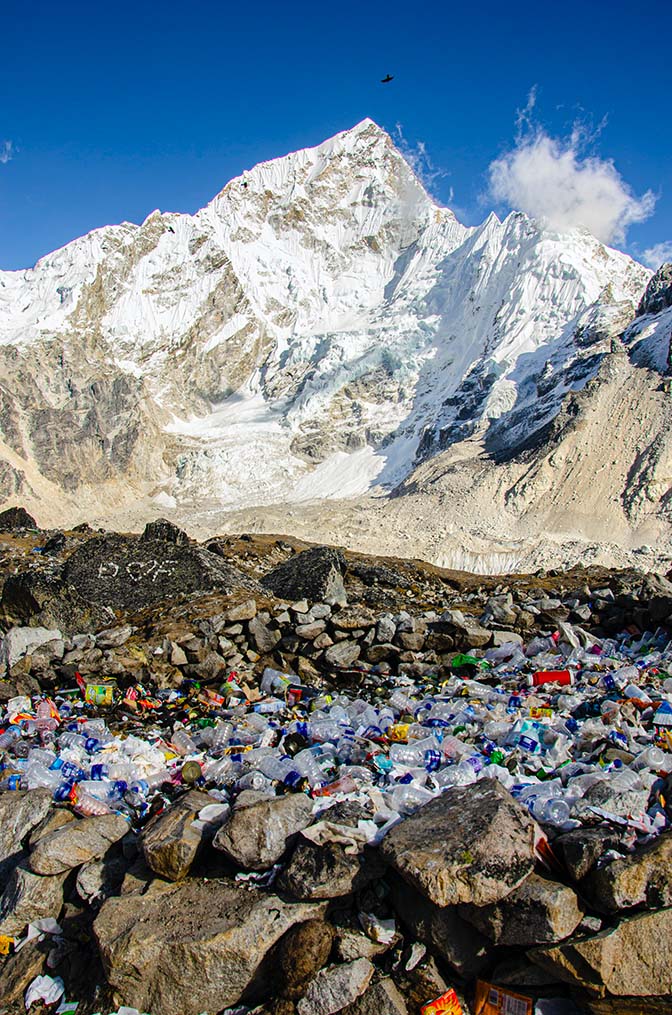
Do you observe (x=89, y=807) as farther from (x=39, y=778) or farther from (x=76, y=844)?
(x=39, y=778)

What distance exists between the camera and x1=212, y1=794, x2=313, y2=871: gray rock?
10.6 feet

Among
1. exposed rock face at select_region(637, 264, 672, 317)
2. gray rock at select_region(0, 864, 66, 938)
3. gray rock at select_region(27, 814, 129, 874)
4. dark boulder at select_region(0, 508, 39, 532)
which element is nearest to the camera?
gray rock at select_region(0, 864, 66, 938)

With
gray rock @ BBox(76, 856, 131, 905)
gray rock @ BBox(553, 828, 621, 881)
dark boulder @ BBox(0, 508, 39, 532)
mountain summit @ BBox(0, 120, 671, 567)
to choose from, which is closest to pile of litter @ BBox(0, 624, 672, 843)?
gray rock @ BBox(553, 828, 621, 881)

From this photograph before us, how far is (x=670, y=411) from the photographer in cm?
3853

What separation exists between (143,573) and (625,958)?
8408 mm

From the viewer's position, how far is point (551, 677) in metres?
6.13

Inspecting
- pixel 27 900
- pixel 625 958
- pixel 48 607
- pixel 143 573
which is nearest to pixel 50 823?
pixel 27 900

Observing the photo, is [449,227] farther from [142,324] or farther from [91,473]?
[91,473]

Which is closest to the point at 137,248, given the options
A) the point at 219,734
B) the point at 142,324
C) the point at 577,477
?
the point at 142,324

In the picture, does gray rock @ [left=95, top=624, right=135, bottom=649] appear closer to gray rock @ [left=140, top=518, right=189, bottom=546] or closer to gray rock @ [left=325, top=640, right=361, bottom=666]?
gray rock @ [left=325, top=640, right=361, bottom=666]

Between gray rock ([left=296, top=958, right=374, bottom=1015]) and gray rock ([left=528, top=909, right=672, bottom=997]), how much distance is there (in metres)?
0.86

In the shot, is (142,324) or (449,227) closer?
(142,324)

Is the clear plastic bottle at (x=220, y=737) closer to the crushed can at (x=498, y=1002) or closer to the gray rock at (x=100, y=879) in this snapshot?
the gray rock at (x=100, y=879)

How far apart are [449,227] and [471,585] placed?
103m
